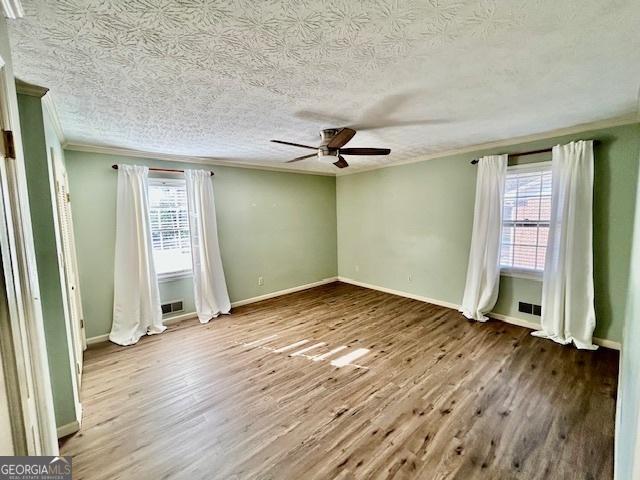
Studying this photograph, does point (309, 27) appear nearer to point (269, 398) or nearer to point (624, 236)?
point (269, 398)

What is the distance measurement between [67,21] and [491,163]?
157 inches

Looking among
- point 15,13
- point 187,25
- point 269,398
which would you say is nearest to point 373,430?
point 269,398

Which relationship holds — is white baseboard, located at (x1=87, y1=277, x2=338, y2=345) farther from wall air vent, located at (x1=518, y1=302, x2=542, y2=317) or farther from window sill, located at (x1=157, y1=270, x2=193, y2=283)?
wall air vent, located at (x1=518, y1=302, x2=542, y2=317)

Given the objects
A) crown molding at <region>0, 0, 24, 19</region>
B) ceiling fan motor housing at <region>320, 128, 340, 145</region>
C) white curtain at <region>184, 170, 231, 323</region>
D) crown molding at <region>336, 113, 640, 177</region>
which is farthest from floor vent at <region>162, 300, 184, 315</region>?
crown molding at <region>336, 113, 640, 177</region>

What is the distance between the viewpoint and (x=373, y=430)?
1.88m

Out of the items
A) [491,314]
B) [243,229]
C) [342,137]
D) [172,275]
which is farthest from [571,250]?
[172,275]

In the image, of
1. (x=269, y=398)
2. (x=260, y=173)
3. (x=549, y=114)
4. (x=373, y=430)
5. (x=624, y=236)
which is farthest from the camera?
(x=260, y=173)

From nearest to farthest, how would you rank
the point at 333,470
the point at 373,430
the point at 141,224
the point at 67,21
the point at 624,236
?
1. the point at 67,21
2. the point at 333,470
3. the point at 373,430
4. the point at 624,236
5. the point at 141,224

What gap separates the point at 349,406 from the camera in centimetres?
212

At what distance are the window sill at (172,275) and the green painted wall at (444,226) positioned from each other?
308 centimetres

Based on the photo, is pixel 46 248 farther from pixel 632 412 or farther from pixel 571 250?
pixel 571 250

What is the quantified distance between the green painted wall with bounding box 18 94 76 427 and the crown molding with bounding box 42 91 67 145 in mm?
146

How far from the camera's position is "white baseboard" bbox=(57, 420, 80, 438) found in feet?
6.11

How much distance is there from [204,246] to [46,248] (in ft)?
7.02
